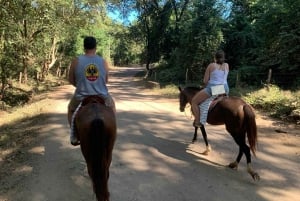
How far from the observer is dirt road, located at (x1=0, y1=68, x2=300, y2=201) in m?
6.25

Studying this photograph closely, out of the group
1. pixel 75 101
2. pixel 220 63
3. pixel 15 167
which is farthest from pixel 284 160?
pixel 15 167

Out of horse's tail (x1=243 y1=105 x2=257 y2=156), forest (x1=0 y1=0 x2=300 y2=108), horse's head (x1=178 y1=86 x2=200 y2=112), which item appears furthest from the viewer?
forest (x1=0 y1=0 x2=300 y2=108)

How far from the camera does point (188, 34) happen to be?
2503 cm

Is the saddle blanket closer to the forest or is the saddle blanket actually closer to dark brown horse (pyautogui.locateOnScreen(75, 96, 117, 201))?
dark brown horse (pyautogui.locateOnScreen(75, 96, 117, 201))

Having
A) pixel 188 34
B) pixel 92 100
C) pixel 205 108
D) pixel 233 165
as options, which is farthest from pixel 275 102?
pixel 188 34

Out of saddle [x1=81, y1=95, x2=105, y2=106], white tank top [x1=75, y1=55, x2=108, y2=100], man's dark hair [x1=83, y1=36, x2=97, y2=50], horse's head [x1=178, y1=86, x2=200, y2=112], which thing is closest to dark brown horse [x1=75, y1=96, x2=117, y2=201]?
saddle [x1=81, y1=95, x2=105, y2=106]

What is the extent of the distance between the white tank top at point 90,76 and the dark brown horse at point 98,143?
68 centimetres

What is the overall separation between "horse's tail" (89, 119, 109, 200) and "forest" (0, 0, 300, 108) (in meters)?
12.5

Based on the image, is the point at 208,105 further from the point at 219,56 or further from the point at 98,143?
the point at 98,143

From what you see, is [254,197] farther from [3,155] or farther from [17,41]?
[17,41]

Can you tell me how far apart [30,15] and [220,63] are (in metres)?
15.8

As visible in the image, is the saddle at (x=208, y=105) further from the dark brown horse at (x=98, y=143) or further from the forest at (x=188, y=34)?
the forest at (x=188, y=34)

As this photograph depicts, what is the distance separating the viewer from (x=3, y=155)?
30.1 feet

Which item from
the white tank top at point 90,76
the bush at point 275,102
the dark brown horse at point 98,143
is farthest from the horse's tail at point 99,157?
the bush at point 275,102
